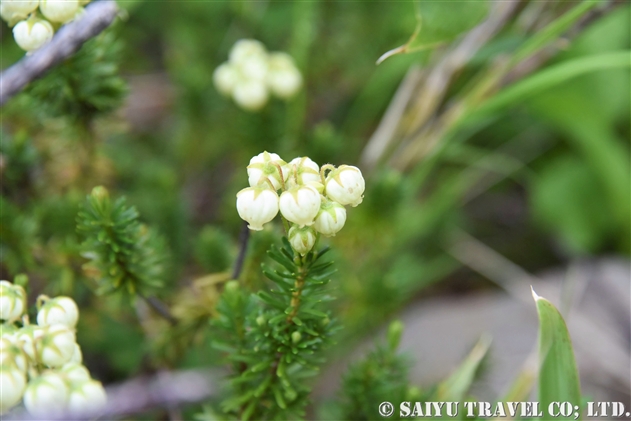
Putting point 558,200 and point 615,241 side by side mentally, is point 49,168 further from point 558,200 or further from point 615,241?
point 615,241

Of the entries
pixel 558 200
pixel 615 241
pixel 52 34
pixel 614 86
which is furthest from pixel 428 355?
pixel 52 34

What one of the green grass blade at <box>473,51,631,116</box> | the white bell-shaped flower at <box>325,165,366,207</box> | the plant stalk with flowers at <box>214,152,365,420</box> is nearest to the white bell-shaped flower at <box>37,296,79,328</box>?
the plant stalk with flowers at <box>214,152,365,420</box>

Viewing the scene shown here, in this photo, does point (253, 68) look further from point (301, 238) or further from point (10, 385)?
point (10, 385)

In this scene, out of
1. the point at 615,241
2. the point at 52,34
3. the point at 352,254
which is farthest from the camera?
the point at 615,241

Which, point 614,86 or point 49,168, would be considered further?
point 614,86

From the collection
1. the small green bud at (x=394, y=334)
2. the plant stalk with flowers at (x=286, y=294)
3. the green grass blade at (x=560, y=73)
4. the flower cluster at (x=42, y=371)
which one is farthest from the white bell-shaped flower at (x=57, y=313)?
the green grass blade at (x=560, y=73)

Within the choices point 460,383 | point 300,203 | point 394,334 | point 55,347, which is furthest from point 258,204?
point 460,383

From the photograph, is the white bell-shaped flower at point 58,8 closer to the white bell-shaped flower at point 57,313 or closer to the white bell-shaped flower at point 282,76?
the white bell-shaped flower at point 57,313
